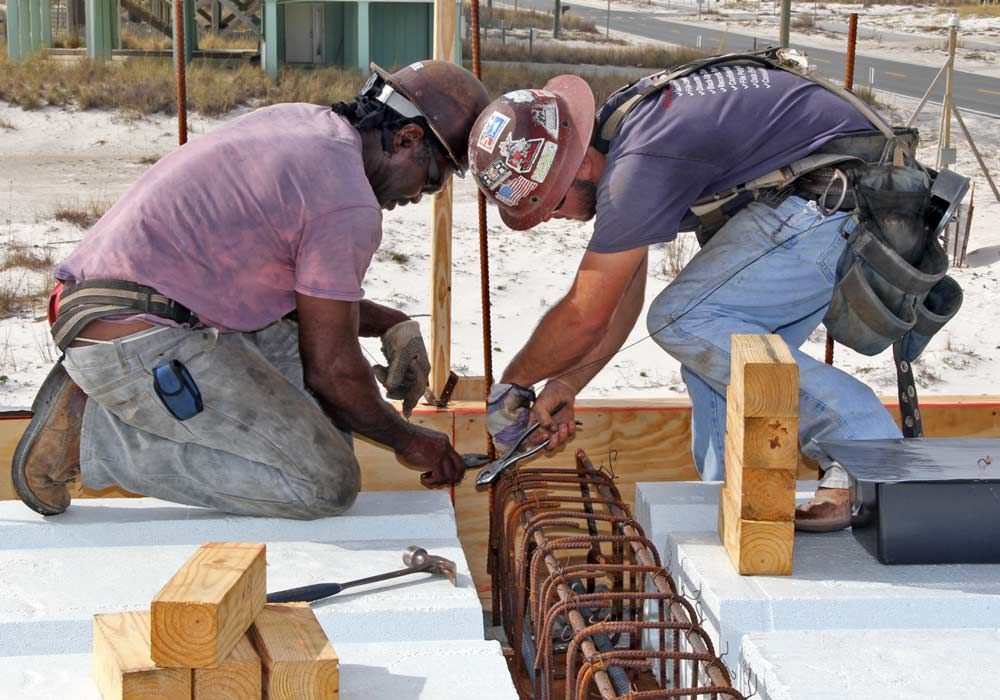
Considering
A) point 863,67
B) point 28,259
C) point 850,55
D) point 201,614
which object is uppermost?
point 850,55

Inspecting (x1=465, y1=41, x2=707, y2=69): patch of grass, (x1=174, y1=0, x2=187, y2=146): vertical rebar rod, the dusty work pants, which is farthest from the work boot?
(x1=465, y1=41, x2=707, y2=69): patch of grass

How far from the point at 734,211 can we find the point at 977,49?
34.2m

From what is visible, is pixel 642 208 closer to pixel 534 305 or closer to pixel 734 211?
pixel 734 211

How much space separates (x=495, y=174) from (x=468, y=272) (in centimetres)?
689

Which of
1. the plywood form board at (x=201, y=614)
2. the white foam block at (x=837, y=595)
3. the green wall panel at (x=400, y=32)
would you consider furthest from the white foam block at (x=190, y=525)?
the green wall panel at (x=400, y=32)

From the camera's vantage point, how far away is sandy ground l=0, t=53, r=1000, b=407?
8.23m

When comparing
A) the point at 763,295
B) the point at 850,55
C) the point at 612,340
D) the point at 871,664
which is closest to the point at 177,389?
the point at 612,340

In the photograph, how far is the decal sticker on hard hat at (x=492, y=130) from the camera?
3.47m

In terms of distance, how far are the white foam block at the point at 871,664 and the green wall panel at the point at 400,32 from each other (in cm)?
2030

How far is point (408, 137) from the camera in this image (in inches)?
141

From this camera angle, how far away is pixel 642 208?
3.36 metres

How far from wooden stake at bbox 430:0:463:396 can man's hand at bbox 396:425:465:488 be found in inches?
24.7

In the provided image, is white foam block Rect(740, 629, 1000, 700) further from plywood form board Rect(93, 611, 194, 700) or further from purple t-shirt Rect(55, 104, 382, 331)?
purple t-shirt Rect(55, 104, 382, 331)

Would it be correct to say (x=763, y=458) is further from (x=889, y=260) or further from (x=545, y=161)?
(x=545, y=161)
